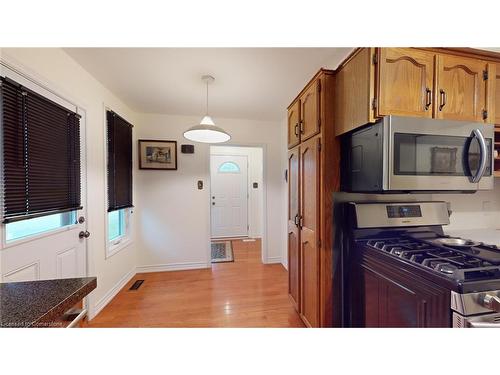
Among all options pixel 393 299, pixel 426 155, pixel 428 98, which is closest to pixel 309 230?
pixel 393 299

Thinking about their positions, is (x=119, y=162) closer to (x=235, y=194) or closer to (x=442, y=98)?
(x=235, y=194)

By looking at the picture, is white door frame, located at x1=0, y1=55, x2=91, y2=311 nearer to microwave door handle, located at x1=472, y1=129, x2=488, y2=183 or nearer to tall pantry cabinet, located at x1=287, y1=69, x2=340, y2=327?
tall pantry cabinet, located at x1=287, y1=69, x2=340, y2=327

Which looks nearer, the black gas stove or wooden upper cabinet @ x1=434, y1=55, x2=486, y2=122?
the black gas stove

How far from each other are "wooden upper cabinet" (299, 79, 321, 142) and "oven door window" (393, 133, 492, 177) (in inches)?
20.9

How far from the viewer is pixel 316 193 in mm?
1360

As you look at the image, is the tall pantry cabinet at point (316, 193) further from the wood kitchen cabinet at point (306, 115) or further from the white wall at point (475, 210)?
the white wall at point (475, 210)

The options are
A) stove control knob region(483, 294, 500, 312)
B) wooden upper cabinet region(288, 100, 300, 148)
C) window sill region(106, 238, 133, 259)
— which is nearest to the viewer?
stove control knob region(483, 294, 500, 312)

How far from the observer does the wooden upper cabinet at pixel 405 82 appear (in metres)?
1.01

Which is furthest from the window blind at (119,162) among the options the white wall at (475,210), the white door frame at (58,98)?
the white wall at (475,210)

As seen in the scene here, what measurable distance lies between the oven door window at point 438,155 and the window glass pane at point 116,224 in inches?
114

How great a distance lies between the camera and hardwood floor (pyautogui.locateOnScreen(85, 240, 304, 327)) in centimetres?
185

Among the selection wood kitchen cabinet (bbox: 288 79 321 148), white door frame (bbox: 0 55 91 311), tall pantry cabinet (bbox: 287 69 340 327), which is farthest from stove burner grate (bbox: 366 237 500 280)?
white door frame (bbox: 0 55 91 311)
